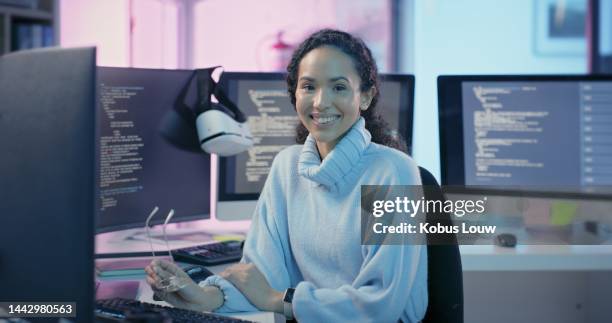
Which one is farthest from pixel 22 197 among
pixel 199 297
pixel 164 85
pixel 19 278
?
pixel 164 85

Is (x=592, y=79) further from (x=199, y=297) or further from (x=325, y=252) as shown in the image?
(x=199, y=297)

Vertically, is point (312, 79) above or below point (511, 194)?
above

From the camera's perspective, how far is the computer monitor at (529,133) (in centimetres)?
170

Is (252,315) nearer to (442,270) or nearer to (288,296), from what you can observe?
(288,296)

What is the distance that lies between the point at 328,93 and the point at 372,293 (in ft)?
1.36

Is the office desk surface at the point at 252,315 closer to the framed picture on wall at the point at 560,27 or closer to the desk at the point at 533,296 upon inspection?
the desk at the point at 533,296

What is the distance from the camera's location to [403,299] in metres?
1.15

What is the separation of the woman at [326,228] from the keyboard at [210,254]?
0.79 ft

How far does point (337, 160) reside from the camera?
122 centimetres

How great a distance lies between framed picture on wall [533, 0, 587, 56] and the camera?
4121mm

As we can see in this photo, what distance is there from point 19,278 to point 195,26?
3342 millimetres

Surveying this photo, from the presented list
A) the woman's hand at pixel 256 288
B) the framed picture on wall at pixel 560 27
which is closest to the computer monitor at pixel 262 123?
the woman's hand at pixel 256 288

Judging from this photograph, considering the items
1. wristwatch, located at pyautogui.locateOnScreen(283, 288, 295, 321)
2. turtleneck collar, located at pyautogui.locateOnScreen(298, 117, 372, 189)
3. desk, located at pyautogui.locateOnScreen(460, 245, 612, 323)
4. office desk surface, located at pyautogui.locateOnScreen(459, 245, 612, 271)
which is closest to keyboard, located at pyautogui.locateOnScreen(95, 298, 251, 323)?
wristwatch, located at pyautogui.locateOnScreen(283, 288, 295, 321)

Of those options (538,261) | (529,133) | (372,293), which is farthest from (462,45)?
(372,293)
